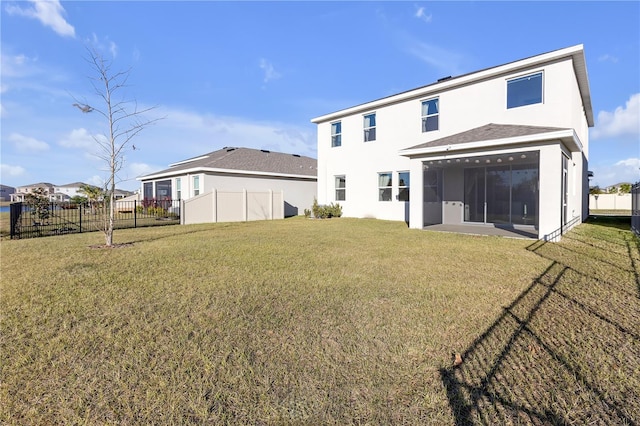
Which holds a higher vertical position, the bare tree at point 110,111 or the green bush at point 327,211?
the bare tree at point 110,111

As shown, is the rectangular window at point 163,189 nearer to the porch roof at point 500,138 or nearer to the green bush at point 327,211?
the green bush at point 327,211

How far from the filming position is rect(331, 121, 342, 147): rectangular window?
19.0 m

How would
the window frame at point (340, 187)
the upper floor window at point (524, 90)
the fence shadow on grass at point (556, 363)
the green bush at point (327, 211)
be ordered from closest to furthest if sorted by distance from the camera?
1. the fence shadow on grass at point (556, 363)
2. the upper floor window at point (524, 90)
3. the green bush at point (327, 211)
4. the window frame at point (340, 187)

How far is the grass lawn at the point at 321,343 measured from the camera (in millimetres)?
2205

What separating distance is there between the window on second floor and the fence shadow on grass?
47.4 ft

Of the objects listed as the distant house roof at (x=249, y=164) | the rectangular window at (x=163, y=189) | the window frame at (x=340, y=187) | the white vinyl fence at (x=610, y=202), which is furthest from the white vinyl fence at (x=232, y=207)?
the white vinyl fence at (x=610, y=202)

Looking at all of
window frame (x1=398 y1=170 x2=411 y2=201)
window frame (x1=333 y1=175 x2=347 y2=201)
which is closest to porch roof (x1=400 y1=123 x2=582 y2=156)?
window frame (x1=398 y1=170 x2=411 y2=201)

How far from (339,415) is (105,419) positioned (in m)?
1.63

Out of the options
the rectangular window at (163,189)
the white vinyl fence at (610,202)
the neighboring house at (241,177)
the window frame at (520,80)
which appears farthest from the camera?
the white vinyl fence at (610,202)

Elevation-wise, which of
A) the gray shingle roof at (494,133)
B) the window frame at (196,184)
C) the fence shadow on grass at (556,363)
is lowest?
the fence shadow on grass at (556,363)

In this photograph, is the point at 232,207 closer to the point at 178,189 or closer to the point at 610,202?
the point at 178,189

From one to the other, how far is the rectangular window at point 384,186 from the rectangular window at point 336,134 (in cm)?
374

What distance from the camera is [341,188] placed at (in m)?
19.2

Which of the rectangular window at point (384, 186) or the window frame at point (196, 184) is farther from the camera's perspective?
the window frame at point (196, 184)
